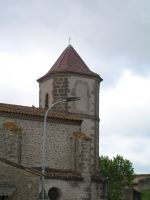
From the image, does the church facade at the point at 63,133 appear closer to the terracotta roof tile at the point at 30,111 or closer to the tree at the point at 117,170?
the terracotta roof tile at the point at 30,111

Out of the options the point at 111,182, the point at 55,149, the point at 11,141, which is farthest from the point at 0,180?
the point at 111,182

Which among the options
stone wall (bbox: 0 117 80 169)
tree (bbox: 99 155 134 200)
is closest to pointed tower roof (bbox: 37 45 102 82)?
stone wall (bbox: 0 117 80 169)

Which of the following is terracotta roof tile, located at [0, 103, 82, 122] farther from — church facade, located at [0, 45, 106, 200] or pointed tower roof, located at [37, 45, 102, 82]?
pointed tower roof, located at [37, 45, 102, 82]

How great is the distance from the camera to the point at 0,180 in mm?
27750

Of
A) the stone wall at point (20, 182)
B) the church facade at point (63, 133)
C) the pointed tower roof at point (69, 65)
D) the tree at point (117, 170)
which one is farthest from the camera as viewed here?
the tree at point (117, 170)

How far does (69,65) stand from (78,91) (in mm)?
2368

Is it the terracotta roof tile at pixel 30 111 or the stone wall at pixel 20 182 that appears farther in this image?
the terracotta roof tile at pixel 30 111

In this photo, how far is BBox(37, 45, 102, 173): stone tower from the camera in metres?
42.6

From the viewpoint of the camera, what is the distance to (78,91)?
43.2 meters

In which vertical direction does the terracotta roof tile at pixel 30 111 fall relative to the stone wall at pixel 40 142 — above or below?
above

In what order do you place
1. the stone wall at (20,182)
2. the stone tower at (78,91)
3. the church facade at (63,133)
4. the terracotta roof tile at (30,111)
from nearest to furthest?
the stone wall at (20,182), the church facade at (63,133), the terracotta roof tile at (30,111), the stone tower at (78,91)

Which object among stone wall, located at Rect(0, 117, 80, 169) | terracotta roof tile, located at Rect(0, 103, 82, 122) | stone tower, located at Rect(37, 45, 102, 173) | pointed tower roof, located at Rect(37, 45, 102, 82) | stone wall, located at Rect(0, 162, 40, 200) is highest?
pointed tower roof, located at Rect(37, 45, 102, 82)

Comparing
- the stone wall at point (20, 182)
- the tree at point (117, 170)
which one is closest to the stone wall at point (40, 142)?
the stone wall at point (20, 182)

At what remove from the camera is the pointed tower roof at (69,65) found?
43438mm
